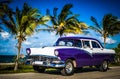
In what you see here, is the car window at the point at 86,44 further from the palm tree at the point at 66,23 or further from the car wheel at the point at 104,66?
the palm tree at the point at 66,23

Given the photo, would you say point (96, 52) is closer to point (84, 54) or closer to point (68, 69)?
point (84, 54)

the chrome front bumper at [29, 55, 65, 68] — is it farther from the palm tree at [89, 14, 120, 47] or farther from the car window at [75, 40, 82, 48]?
the palm tree at [89, 14, 120, 47]

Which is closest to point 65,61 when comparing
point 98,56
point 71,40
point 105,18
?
point 71,40

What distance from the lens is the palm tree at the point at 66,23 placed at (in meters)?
28.0

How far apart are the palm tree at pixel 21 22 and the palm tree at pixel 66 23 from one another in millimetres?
7334

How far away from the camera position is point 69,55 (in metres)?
13.0

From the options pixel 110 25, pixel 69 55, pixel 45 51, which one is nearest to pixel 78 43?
pixel 69 55

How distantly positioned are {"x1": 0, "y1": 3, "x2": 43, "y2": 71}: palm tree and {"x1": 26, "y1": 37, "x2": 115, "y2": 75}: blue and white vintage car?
569 centimetres

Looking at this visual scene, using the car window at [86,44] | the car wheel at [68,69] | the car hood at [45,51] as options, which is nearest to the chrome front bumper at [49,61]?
the car hood at [45,51]

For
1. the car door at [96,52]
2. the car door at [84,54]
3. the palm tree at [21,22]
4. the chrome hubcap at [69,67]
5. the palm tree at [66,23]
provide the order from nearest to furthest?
the chrome hubcap at [69,67]
the car door at [84,54]
the car door at [96,52]
the palm tree at [21,22]
the palm tree at [66,23]

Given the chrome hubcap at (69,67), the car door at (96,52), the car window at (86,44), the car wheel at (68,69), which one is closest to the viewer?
the car wheel at (68,69)

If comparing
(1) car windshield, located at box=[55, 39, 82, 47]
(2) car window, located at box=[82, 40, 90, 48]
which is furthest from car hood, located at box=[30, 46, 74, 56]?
(2) car window, located at box=[82, 40, 90, 48]

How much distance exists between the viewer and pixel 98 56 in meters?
15.7

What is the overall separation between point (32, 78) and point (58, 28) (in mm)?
17697
